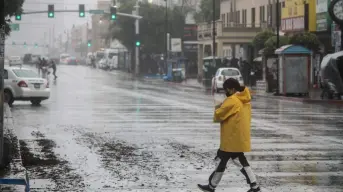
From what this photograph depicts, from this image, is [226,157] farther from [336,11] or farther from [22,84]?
[336,11]

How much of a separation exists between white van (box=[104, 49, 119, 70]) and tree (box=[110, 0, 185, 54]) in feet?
42.1

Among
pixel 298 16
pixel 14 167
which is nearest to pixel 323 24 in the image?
pixel 298 16

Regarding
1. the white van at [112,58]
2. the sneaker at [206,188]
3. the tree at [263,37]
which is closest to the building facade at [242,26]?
the tree at [263,37]

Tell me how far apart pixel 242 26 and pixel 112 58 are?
46011mm

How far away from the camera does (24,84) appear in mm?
32719

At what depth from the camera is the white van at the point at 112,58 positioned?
108000mm

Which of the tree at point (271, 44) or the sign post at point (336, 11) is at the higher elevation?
the sign post at point (336, 11)

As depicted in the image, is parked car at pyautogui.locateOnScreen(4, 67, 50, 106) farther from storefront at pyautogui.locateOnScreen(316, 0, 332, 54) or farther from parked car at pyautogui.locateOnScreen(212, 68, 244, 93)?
storefront at pyautogui.locateOnScreen(316, 0, 332, 54)

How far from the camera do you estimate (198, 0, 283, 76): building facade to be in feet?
208

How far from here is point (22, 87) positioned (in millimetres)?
32719

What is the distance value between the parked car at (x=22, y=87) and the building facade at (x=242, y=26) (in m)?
30.6

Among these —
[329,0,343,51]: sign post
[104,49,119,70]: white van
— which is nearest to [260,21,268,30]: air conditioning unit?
[329,0,343,51]: sign post

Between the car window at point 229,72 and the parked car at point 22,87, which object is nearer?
the parked car at point 22,87

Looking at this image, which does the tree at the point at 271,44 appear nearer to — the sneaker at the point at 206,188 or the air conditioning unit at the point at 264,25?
the air conditioning unit at the point at 264,25
